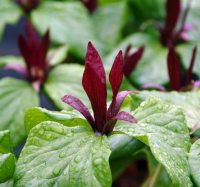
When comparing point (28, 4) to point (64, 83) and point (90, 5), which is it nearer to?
point (90, 5)

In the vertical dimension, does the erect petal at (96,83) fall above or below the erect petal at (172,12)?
above

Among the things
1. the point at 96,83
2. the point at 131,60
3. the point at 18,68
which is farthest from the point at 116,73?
the point at 18,68

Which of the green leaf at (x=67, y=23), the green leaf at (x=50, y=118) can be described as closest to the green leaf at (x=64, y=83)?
the green leaf at (x=67, y=23)

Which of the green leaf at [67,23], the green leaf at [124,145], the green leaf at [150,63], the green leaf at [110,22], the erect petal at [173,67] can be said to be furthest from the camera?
the green leaf at [110,22]

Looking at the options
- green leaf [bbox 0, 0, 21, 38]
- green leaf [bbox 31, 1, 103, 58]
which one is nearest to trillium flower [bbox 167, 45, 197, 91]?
green leaf [bbox 31, 1, 103, 58]

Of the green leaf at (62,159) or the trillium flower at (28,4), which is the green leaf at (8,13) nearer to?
the trillium flower at (28,4)

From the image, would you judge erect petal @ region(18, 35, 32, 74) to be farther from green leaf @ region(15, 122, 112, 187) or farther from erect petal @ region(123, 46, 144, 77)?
green leaf @ region(15, 122, 112, 187)
